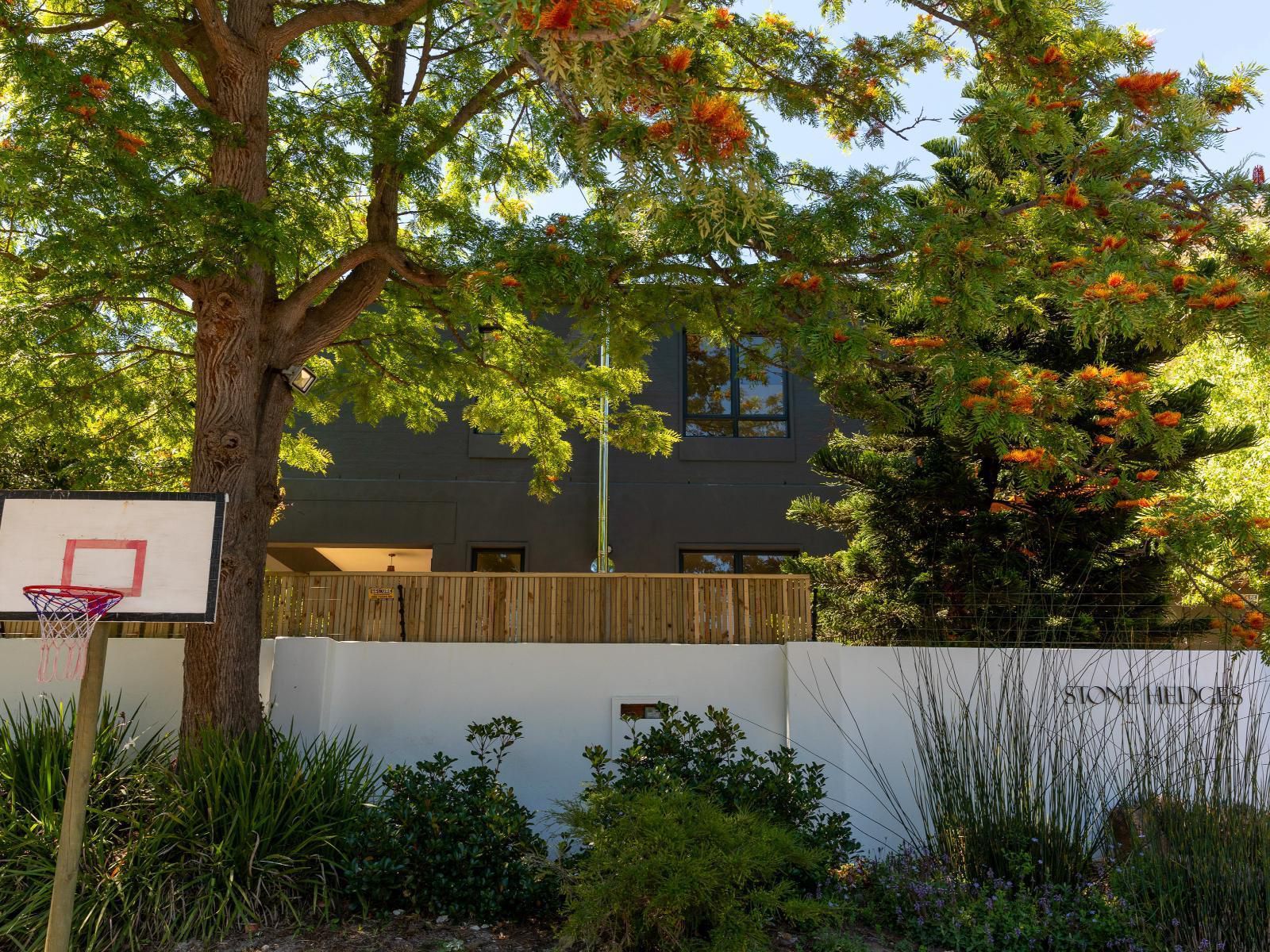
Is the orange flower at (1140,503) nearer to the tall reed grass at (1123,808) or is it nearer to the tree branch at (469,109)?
the tall reed grass at (1123,808)

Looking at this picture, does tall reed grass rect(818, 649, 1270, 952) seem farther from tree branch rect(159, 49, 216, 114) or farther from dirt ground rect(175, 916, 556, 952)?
tree branch rect(159, 49, 216, 114)

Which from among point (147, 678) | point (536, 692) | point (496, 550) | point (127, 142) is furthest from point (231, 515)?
point (496, 550)

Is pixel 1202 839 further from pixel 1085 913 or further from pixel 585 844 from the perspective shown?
pixel 585 844

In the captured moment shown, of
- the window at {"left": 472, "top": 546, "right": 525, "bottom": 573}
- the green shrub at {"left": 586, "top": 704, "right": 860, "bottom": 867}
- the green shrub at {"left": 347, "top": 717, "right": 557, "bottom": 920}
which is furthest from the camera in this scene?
the window at {"left": 472, "top": 546, "right": 525, "bottom": 573}

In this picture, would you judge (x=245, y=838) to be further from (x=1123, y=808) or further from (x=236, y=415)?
(x=1123, y=808)

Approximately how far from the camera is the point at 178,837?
5.55 meters

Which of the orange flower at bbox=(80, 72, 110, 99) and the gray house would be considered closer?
the orange flower at bbox=(80, 72, 110, 99)

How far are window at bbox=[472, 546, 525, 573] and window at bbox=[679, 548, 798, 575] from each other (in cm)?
214

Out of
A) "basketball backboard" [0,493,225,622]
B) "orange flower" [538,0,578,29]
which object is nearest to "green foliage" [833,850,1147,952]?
"basketball backboard" [0,493,225,622]

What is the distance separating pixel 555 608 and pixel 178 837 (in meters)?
3.67

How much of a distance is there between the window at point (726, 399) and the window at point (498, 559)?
275 centimetres

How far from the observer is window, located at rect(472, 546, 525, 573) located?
1326 centimetres

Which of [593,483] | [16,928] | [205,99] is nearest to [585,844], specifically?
[16,928]

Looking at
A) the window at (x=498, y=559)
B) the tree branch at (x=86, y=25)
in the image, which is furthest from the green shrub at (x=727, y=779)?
the window at (x=498, y=559)
